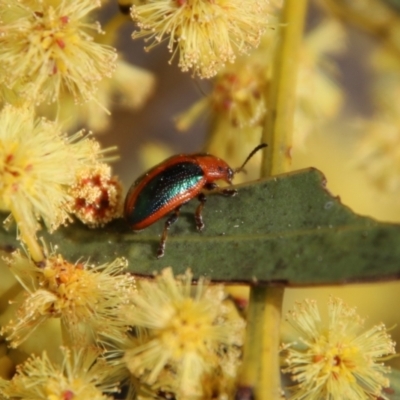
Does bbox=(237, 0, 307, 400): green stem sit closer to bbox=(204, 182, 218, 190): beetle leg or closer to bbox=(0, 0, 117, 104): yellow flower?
bbox=(204, 182, 218, 190): beetle leg

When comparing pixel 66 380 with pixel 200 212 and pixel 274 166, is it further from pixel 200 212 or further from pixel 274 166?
pixel 274 166

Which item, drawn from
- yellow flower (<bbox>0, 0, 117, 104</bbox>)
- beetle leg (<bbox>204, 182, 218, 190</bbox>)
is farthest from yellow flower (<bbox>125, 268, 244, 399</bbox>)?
yellow flower (<bbox>0, 0, 117, 104</bbox>)

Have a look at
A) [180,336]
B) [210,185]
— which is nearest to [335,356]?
[180,336]

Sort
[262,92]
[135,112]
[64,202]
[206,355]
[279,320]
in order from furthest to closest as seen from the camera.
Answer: [135,112] < [262,92] < [64,202] < [279,320] < [206,355]

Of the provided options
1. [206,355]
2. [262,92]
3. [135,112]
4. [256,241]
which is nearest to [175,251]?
[256,241]

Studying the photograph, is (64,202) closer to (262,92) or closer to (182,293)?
(182,293)

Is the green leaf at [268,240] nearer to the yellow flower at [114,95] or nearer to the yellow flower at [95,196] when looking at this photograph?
the yellow flower at [95,196]
